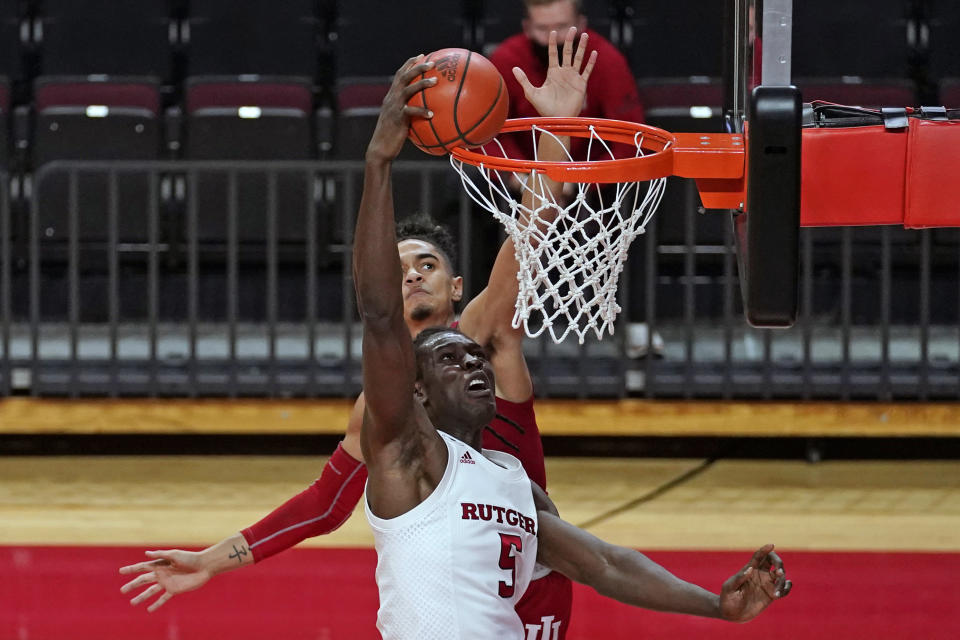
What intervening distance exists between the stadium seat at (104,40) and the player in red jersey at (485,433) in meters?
4.70

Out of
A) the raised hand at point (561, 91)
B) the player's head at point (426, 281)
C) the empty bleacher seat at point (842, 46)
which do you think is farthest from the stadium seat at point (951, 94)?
the player's head at point (426, 281)

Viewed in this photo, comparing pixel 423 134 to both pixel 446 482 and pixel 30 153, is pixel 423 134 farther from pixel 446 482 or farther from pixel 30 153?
pixel 30 153

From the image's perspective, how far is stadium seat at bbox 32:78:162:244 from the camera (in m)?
6.45

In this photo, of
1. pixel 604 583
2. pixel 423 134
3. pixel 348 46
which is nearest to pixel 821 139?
pixel 423 134

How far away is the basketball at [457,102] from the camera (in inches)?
97.6

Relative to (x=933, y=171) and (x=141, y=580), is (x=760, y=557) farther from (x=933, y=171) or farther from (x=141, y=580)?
(x=141, y=580)

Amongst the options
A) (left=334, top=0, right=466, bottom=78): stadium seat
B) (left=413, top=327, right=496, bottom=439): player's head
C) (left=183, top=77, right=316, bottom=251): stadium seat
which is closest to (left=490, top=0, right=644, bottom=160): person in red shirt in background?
(left=413, top=327, right=496, bottom=439): player's head

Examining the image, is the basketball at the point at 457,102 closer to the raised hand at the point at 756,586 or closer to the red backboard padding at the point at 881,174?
the red backboard padding at the point at 881,174

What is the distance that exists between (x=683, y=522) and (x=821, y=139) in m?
2.87

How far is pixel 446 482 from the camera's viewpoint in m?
2.61

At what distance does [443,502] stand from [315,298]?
3.27m

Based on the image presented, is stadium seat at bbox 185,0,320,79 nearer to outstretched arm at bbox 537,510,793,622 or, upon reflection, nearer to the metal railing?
the metal railing

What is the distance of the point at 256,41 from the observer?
7.70 meters

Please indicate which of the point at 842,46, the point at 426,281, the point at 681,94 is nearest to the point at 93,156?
the point at 681,94
